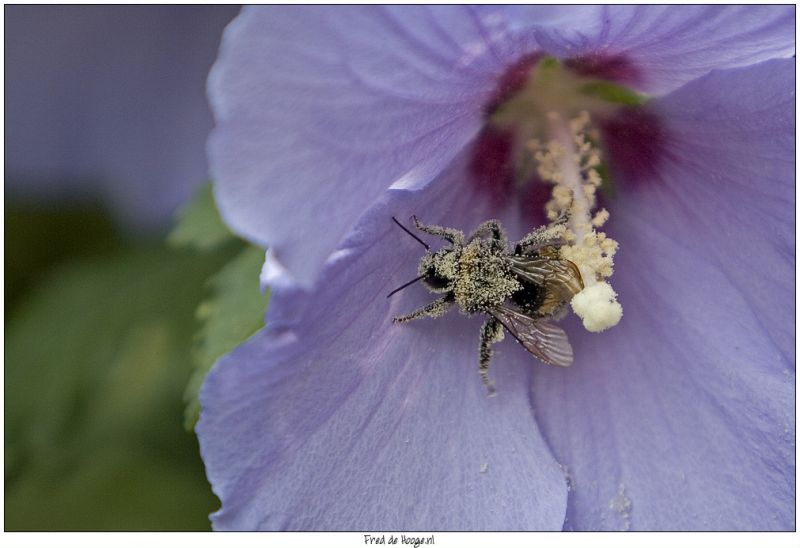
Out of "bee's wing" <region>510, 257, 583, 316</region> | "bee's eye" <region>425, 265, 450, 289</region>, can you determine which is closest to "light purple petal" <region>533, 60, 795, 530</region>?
"bee's wing" <region>510, 257, 583, 316</region>

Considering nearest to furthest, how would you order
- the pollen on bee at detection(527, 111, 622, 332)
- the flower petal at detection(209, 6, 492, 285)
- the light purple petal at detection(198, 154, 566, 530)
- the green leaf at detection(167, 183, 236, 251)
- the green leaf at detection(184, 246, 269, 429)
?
the flower petal at detection(209, 6, 492, 285)
the light purple petal at detection(198, 154, 566, 530)
the pollen on bee at detection(527, 111, 622, 332)
the green leaf at detection(184, 246, 269, 429)
the green leaf at detection(167, 183, 236, 251)

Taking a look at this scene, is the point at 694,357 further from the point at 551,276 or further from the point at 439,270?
the point at 439,270

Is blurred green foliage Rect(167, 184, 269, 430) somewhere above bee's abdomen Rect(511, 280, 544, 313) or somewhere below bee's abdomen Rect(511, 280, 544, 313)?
above

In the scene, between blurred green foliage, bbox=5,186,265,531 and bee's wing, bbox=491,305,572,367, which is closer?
bee's wing, bbox=491,305,572,367

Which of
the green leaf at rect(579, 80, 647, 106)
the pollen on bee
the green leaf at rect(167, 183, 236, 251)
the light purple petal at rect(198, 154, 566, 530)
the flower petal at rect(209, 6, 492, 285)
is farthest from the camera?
the green leaf at rect(167, 183, 236, 251)

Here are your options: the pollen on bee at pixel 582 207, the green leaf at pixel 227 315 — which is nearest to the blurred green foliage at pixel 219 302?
the green leaf at pixel 227 315

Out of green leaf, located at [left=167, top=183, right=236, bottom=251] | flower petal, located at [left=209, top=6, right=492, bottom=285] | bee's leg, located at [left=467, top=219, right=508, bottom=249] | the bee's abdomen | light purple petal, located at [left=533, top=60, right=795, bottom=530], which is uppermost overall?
flower petal, located at [left=209, top=6, right=492, bottom=285]

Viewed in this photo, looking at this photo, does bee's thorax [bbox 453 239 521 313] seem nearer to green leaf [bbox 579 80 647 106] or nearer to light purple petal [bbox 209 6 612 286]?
light purple petal [bbox 209 6 612 286]
